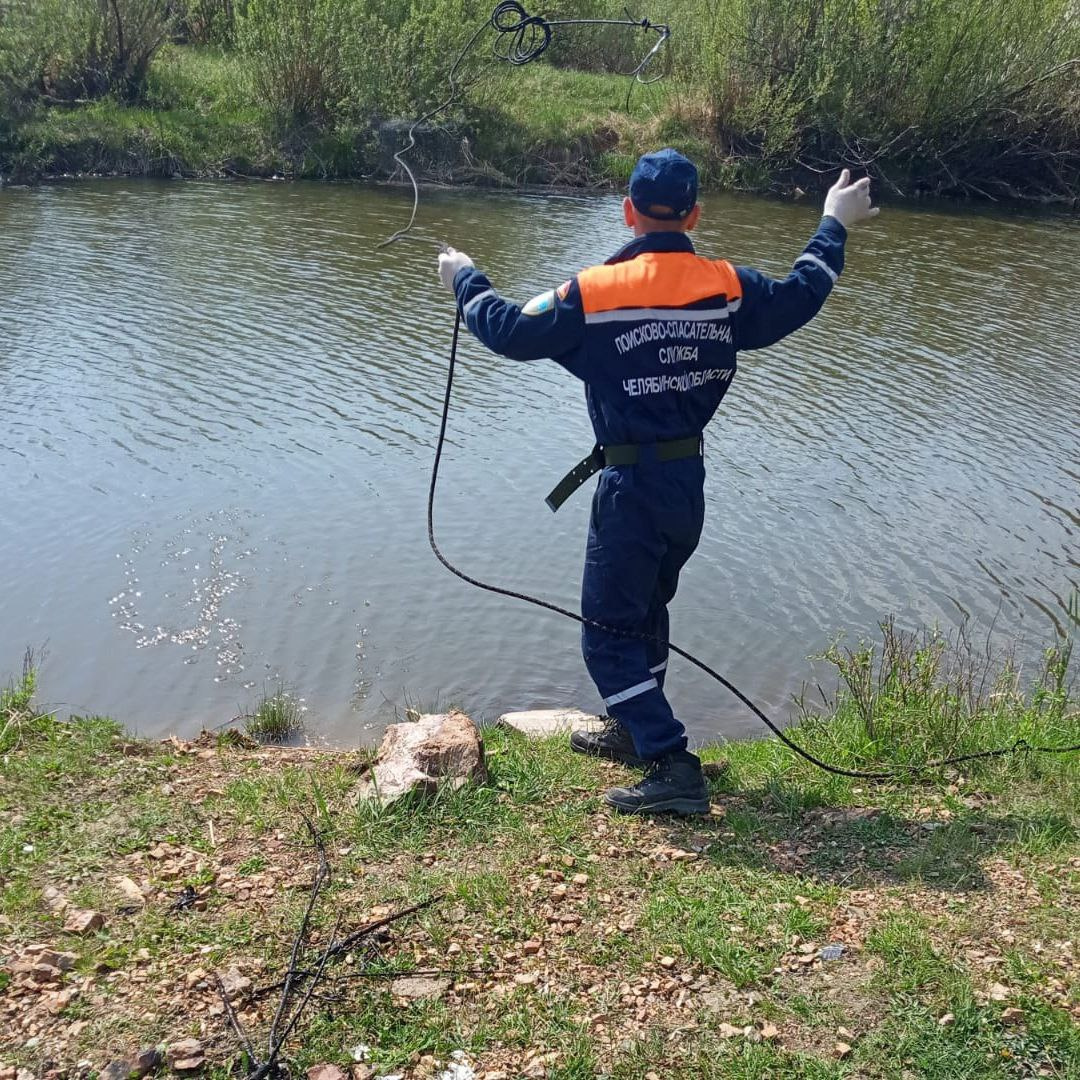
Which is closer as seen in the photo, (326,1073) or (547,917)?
(326,1073)

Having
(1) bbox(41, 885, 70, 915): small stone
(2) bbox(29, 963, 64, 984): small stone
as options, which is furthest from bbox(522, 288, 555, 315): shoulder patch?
(2) bbox(29, 963, 64, 984): small stone

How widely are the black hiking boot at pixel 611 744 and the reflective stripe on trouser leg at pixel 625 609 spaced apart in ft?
1.51

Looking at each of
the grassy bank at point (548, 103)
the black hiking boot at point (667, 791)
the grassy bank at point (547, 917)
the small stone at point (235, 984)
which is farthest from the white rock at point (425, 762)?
the grassy bank at point (548, 103)

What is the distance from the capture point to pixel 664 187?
4176mm

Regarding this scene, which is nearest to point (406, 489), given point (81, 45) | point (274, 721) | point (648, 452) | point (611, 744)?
point (274, 721)

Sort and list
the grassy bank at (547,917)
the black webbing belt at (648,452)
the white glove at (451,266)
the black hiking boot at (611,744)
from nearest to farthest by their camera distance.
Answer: the grassy bank at (547,917) → the black webbing belt at (648,452) → the white glove at (451,266) → the black hiking boot at (611,744)

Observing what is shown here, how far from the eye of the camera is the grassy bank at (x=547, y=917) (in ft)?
9.96

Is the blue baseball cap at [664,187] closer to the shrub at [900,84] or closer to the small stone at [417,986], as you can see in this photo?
the small stone at [417,986]

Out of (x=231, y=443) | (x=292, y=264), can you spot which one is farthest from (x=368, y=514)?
(x=292, y=264)

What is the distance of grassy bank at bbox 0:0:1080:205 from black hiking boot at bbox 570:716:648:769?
68.7ft

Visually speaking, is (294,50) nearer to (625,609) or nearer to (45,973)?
(625,609)

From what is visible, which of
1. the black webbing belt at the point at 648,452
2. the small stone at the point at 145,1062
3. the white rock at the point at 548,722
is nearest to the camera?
the small stone at the point at 145,1062

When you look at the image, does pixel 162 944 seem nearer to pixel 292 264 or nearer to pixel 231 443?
pixel 231 443

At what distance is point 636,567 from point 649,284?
3.46 feet
